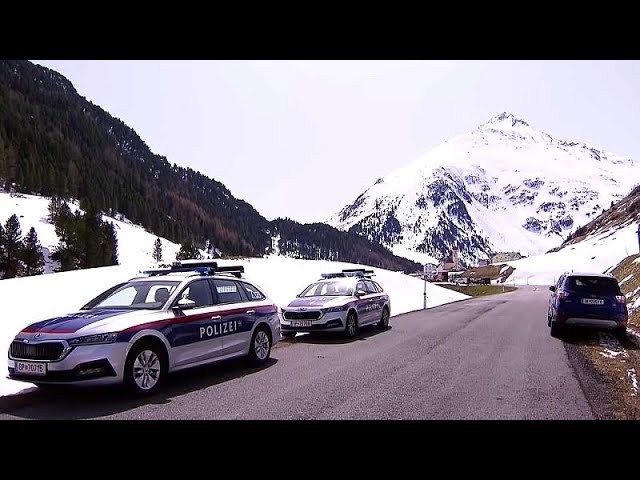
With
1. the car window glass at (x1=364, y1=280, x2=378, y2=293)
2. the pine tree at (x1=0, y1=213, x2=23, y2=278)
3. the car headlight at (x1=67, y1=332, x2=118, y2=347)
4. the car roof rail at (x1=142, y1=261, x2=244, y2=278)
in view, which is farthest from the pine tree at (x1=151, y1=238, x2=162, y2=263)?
the car headlight at (x1=67, y1=332, x2=118, y2=347)

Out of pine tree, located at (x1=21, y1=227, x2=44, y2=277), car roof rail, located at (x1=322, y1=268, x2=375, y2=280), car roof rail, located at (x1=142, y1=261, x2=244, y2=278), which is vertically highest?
car roof rail, located at (x1=142, y1=261, x2=244, y2=278)

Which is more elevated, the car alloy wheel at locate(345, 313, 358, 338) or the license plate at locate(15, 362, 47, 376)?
the license plate at locate(15, 362, 47, 376)

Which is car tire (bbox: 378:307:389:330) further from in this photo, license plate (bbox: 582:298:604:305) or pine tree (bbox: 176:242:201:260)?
pine tree (bbox: 176:242:201:260)

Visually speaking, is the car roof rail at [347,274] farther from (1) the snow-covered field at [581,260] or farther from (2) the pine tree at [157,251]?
(2) the pine tree at [157,251]

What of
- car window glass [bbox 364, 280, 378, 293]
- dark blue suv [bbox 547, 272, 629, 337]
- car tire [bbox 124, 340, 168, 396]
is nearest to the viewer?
car tire [bbox 124, 340, 168, 396]

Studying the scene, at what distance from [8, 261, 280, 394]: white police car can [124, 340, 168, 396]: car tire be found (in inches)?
0.5

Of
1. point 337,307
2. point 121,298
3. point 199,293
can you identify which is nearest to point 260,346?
point 199,293

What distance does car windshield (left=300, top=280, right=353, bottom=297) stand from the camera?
50.0 feet

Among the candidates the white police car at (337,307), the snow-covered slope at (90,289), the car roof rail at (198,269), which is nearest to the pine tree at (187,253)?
the snow-covered slope at (90,289)

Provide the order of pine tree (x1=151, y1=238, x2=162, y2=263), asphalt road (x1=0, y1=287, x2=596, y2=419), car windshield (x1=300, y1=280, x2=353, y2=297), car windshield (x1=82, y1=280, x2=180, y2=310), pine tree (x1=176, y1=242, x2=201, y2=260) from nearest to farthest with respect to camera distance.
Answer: asphalt road (x1=0, y1=287, x2=596, y2=419), car windshield (x1=82, y1=280, x2=180, y2=310), car windshield (x1=300, y1=280, x2=353, y2=297), pine tree (x1=176, y1=242, x2=201, y2=260), pine tree (x1=151, y1=238, x2=162, y2=263)

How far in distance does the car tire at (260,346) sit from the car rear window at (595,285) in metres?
8.68

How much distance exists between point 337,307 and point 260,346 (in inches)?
159
